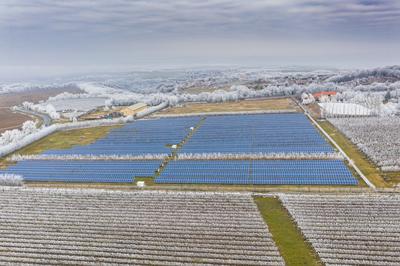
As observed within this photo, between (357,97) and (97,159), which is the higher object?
(357,97)

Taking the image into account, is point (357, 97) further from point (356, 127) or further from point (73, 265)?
point (73, 265)

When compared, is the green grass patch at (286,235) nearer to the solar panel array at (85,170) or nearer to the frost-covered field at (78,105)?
the solar panel array at (85,170)

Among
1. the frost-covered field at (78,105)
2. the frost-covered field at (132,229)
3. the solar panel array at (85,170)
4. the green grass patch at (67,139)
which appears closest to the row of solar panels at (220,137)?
the green grass patch at (67,139)

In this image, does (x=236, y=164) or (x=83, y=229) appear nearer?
(x=83, y=229)

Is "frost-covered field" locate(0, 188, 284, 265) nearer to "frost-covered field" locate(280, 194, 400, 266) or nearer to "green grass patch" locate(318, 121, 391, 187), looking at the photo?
"frost-covered field" locate(280, 194, 400, 266)

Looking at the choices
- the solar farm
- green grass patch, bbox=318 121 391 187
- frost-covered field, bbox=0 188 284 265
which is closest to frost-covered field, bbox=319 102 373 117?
the solar farm

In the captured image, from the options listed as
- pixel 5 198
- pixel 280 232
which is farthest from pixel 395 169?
pixel 5 198

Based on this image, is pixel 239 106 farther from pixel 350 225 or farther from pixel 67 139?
pixel 350 225
